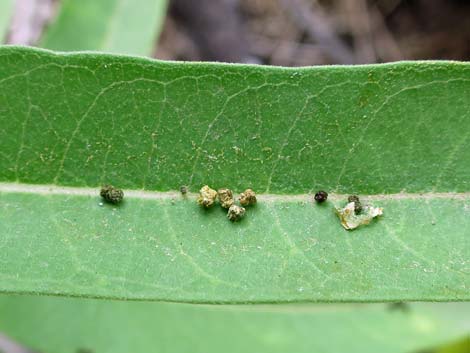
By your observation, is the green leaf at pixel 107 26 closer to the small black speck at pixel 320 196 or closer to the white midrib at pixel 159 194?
the white midrib at pixel 159 194

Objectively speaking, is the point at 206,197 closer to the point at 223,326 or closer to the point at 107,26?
the point at 223,326

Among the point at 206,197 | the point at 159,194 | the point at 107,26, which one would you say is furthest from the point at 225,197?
the point at 107,26

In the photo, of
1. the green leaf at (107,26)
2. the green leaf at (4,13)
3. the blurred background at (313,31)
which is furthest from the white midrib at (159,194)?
the blurred background at (313,31)

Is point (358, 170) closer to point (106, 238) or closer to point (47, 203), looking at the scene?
point (106, 238)

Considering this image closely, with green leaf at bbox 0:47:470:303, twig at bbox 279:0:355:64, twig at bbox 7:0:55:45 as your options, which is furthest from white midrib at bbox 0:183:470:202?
twig at bbox 279:0:355:64

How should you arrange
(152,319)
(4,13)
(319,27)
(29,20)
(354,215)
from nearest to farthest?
(354,215) → (4,13) → (152,319) → (29,20) → (319,27)

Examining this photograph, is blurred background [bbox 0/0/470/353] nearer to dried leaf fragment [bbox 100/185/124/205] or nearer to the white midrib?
the white midrib
